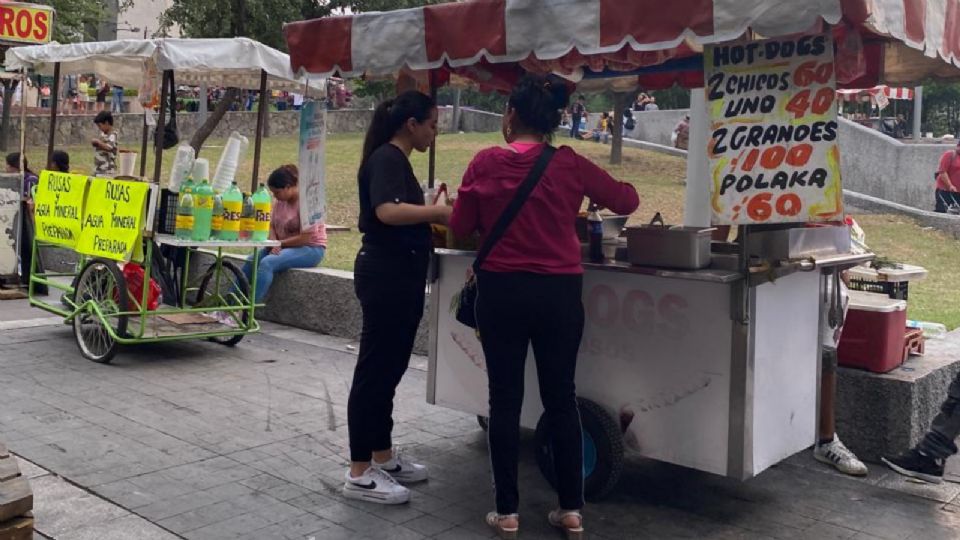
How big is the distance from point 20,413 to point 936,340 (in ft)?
18.9

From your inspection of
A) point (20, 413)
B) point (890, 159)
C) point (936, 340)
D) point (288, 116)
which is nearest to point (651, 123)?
point (890, 159)

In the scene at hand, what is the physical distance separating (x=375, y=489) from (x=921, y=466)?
2.73 meters

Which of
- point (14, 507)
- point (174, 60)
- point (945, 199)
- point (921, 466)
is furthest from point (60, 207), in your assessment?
point (945, 199)

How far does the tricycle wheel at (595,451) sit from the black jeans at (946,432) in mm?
1648

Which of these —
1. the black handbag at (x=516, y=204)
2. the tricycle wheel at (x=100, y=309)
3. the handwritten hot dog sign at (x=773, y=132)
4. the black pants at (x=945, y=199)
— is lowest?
the tricycle wheel at (x=100, y=309)

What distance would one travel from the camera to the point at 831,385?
5.11m

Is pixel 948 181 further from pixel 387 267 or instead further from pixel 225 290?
pixel 387 267

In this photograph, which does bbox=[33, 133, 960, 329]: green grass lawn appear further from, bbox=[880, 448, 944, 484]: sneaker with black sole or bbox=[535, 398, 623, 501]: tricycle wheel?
bbox=[535, 398, 623, 501]: tricycle wheel

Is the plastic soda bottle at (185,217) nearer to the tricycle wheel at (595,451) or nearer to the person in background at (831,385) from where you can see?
the tricycle wheel at (595,451)

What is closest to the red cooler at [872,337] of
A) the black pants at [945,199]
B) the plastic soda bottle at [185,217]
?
the plastic soda bottle at [185,217]

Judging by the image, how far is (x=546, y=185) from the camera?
13.1 ft

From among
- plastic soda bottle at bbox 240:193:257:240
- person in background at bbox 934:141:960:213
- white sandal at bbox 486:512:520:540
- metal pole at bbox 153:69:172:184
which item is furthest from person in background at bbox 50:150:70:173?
person in background at bbox 934:141:960:213

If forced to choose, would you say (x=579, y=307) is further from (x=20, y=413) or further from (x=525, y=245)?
(x=20, y=413)

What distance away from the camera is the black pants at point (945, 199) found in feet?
58.0
